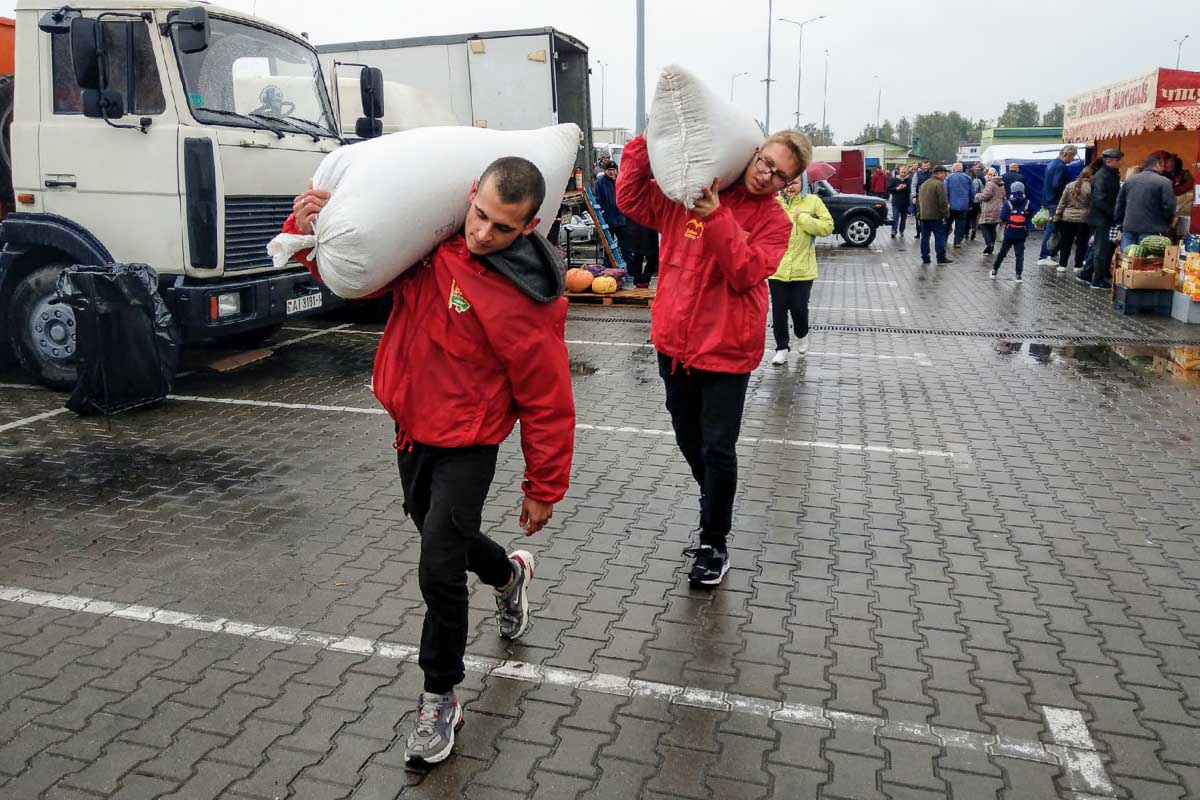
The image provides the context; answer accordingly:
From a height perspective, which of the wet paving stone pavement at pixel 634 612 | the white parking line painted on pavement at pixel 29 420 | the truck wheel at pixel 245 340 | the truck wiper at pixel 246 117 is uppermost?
the truck wiper at pixel 246 117

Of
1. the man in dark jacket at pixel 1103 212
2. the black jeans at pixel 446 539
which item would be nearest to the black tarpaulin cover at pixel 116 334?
the black jeans at pixel 446 539

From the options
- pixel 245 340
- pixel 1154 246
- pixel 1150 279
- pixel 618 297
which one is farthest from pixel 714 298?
pixel 1154 246

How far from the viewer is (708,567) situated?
14.4ft

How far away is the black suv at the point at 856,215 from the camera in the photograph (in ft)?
76.5

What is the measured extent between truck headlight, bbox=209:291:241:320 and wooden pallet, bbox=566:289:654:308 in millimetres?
6102

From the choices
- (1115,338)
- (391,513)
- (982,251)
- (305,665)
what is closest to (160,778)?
(305,665)

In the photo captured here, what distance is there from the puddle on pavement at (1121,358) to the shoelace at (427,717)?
7824 millimetres

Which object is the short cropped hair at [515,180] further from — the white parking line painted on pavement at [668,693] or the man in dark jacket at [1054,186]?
the man in dark jacket at [1054,186]

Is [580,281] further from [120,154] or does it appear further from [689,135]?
[689,135]

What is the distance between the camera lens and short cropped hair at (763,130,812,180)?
12.9 feet

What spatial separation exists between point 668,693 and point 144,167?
5.93 metres

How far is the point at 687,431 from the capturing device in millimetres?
4430

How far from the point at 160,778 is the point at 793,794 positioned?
1.93 m

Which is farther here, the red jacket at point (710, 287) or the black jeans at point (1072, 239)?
the black jeans at point (1072, 239)
